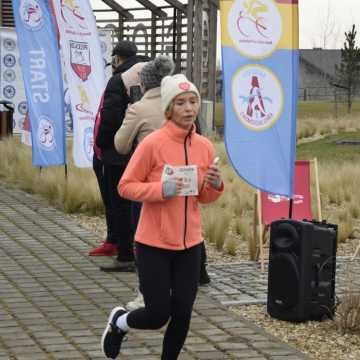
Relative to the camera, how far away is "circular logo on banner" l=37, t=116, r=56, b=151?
14.6 metres

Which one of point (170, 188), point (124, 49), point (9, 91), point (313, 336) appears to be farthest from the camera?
point (9, 91)

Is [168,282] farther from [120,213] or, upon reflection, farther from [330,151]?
[330,151]

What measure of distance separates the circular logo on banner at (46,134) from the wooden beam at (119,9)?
15878mm

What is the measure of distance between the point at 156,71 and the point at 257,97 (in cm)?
114

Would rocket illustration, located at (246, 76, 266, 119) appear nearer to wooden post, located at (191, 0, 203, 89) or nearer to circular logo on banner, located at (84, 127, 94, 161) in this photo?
circular logo on banner, located at (84, 127, 94, 161)

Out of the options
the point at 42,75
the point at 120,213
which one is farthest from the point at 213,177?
the point at 42,75

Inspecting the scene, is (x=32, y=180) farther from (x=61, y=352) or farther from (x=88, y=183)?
(x=61, y=352)

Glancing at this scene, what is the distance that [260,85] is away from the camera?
325 inches

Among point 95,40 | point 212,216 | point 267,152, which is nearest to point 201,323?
point 267,152

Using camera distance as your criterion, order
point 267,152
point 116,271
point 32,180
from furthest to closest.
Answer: point 32,180
point 116,271
point 267,152

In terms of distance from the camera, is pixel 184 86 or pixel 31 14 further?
pixel 31 14

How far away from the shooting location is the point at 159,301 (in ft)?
18.4

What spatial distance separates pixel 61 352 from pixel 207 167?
1.63 metres

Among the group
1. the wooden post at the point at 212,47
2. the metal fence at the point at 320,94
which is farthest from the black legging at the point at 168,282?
the metal fence at the point at 320,94
